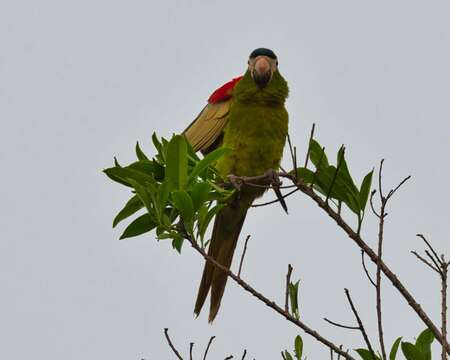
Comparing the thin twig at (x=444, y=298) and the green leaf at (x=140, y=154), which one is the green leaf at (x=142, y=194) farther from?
the thin twig at (x=444, y=298)

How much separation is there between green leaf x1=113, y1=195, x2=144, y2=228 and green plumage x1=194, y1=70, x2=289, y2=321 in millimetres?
1738

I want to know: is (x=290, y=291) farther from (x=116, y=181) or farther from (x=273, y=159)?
(x=273, y=159)

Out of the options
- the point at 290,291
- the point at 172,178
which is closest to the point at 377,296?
the point at 290,291

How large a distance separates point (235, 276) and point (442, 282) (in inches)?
30.7

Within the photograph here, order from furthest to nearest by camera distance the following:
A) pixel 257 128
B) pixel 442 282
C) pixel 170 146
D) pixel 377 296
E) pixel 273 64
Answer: pixel 273 64 → pixel 257 128 → pixel 170 146 → pixel 442 282 → pixel 377 296

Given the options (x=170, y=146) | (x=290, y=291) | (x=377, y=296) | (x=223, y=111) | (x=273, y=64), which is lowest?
(x=377, y=296)

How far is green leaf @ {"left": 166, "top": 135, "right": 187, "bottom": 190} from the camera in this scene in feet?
10.0

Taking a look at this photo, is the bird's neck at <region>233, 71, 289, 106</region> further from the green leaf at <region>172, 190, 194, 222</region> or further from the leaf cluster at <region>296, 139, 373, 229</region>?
the green leaf at <region>172, 190, 194, 222</region>

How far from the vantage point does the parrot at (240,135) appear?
5012 mm

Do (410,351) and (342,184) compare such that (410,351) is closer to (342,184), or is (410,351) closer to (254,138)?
(342,184)

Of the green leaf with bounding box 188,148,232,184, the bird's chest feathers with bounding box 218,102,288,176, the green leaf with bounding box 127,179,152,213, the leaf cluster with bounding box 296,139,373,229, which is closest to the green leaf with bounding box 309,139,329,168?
the leaf cluster with bounding box 296,139,373,229

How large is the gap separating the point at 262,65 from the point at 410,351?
9.37 feet

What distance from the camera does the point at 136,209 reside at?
3.21 m

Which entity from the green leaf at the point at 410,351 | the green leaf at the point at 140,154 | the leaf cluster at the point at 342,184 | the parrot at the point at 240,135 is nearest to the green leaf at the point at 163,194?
the green leaf at the point at 140,154
